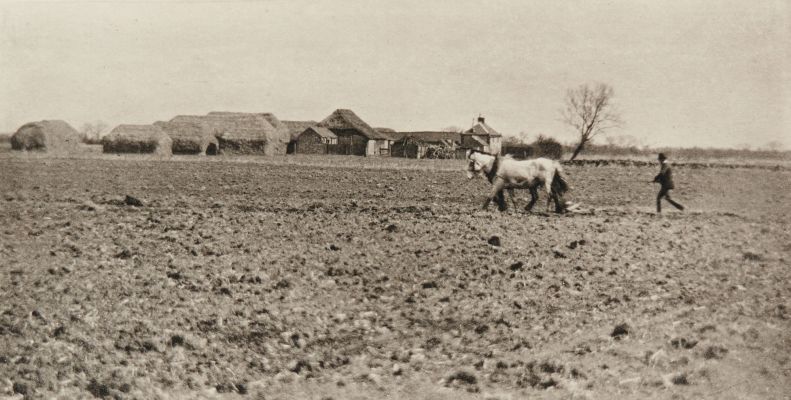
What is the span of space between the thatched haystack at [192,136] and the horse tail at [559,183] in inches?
702

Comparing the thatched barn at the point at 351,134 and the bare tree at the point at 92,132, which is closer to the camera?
the bare tree at the point at 92,132

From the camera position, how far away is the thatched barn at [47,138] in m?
30.2

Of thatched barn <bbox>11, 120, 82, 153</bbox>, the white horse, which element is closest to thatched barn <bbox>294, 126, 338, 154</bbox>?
thatched barn <bbox>11, 120, 82, 153</bbox>

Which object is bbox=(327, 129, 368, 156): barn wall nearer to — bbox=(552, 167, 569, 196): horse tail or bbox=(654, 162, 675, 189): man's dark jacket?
bbox=(552, 167, 569, 196): horse tail

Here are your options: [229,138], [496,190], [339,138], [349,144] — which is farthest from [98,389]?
[339,138]

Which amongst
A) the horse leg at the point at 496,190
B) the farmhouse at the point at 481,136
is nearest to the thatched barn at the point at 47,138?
the horse leg at the point at 496,190

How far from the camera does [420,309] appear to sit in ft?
23.5

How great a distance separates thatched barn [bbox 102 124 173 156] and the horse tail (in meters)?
16.9

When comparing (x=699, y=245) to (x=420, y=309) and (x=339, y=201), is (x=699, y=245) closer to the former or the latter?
(x=420, y=309)

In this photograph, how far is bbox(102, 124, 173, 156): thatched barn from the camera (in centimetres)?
2370

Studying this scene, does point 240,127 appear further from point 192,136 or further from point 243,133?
point 192,136

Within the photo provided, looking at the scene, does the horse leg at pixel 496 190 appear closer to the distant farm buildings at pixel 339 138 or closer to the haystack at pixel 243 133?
the haystack at pixel 243 133

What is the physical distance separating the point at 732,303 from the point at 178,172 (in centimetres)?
1747

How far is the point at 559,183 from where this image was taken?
14.3 m
